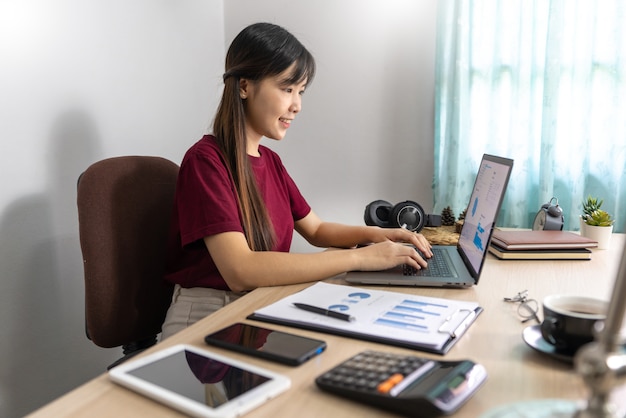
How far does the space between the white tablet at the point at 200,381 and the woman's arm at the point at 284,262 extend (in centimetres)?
39

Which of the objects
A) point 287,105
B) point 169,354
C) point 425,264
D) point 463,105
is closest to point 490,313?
point 425,264

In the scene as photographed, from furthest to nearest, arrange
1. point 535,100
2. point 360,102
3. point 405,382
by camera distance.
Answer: point 360,102, point 535,100, point 405,382

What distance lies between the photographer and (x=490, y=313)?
3.36ft

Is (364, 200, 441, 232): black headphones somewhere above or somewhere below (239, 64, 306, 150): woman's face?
below

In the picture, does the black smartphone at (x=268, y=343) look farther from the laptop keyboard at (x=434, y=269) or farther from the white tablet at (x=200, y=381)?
the laptop keyboard at (x=434, y=269)

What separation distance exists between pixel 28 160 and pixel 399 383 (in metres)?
1.21

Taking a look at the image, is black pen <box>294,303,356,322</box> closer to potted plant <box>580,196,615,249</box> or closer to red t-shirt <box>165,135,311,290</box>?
red t-shirt <box>165,135,311,290</box>

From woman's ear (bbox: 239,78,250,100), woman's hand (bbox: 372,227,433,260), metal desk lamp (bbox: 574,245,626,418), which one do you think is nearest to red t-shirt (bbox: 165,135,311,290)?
woman's ear (bbox: 239,78,250,100)

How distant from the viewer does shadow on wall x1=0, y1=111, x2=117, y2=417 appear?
1.46 meters

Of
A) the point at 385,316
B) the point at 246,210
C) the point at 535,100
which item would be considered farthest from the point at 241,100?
the point at 535,100

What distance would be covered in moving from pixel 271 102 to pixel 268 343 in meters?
0.76

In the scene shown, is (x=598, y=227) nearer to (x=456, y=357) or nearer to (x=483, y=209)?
(x=483, y=209)

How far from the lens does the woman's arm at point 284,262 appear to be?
1.19m

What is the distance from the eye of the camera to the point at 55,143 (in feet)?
5.12
